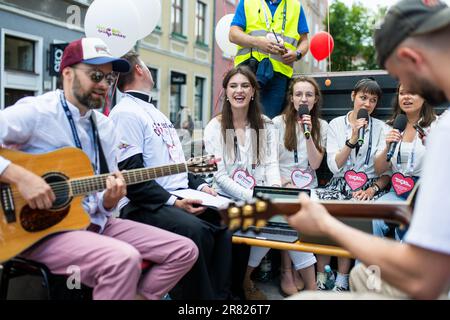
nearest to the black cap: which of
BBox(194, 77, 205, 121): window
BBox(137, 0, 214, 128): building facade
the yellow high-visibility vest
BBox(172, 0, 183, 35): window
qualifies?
the yellow high-visibility vest

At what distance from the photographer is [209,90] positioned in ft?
69.1

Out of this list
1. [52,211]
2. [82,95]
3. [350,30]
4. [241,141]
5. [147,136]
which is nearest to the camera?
[52,211]

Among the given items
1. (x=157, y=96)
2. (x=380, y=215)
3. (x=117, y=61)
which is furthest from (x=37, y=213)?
(x=157, y=96)

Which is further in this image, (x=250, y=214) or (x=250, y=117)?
(x=250, y=117)

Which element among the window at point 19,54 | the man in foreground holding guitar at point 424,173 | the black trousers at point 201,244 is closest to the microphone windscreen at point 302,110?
the black trousers at point 201,244

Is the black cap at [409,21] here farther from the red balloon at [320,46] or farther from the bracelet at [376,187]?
the red balloon at [320,46]

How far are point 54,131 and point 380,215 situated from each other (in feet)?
5.51

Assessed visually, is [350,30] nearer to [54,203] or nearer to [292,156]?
[292,156]

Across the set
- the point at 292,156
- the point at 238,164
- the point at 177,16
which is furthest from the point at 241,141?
the point at 177,16

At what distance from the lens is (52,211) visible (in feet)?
6.95

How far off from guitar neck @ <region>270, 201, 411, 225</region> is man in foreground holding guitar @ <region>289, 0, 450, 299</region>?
0.65 feet

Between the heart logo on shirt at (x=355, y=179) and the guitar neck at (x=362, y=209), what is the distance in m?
2.01

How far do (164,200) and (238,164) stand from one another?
3.22 ft

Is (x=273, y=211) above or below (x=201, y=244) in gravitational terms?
above
